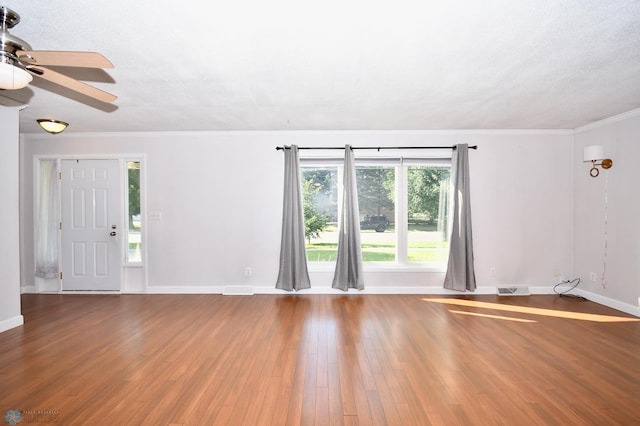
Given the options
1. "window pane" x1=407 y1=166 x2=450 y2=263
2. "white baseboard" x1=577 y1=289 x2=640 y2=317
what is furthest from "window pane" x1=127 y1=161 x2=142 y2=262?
"white baseboard" x1=577 y1=289 x2=640 y2=317

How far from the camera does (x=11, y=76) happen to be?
58.7 inches

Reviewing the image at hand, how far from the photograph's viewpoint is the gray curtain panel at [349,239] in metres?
4.50

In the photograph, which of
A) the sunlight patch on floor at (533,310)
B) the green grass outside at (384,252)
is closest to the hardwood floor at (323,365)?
the sunlight patch on floor at (533,310)

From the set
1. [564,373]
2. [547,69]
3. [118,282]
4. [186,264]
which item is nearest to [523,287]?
[564,373]

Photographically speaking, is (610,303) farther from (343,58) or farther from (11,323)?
(11,323)

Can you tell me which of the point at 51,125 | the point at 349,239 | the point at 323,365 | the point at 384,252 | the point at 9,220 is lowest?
the point at 323,365

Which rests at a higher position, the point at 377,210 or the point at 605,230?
the point at 377,210

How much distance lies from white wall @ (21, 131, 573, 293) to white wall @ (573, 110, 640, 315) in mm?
629

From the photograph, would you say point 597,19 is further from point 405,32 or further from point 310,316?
point 310,316

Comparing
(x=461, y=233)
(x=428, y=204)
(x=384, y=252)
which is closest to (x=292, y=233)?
(x=384, y=252)

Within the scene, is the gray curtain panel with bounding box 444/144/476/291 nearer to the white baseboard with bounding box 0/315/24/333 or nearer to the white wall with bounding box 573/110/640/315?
the white wall with bounding box 573/110/640/315

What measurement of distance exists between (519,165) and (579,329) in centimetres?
244

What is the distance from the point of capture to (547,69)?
2512 millimetres

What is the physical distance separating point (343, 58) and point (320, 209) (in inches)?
109
